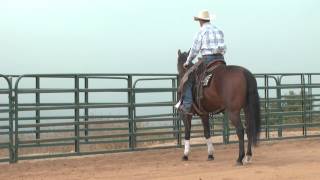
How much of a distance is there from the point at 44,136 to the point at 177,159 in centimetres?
298

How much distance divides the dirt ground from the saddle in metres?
1.05

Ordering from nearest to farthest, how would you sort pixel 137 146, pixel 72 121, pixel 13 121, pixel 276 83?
pixel 13 121
pixel 72 121
pixel 137 146
pixel 276 83

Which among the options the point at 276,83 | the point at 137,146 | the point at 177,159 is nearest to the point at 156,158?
the point at 177,159

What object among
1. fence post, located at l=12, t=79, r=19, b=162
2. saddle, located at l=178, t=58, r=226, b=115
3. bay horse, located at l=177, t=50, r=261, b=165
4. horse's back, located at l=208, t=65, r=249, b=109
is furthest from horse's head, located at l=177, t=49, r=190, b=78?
fence post, located at l=12, t=79, r=19, b=162

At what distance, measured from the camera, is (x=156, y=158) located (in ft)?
37.9

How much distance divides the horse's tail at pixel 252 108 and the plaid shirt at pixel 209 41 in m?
0.80

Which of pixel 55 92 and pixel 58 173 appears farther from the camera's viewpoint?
pixel 55 92

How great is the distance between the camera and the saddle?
10.3m

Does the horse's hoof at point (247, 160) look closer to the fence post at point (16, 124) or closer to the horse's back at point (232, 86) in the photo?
the horse's back at point (232, 86)

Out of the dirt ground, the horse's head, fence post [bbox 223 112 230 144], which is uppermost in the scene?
the horse's head

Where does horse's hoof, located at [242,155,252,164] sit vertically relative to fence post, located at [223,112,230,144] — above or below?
below

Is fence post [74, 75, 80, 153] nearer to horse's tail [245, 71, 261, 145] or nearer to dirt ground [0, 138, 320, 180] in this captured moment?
dirt ground [0, 138, 320, 180]

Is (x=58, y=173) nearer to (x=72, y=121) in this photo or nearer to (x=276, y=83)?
(x=72, y=121)

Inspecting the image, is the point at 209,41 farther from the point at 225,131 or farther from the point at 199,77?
the point at 225,131
